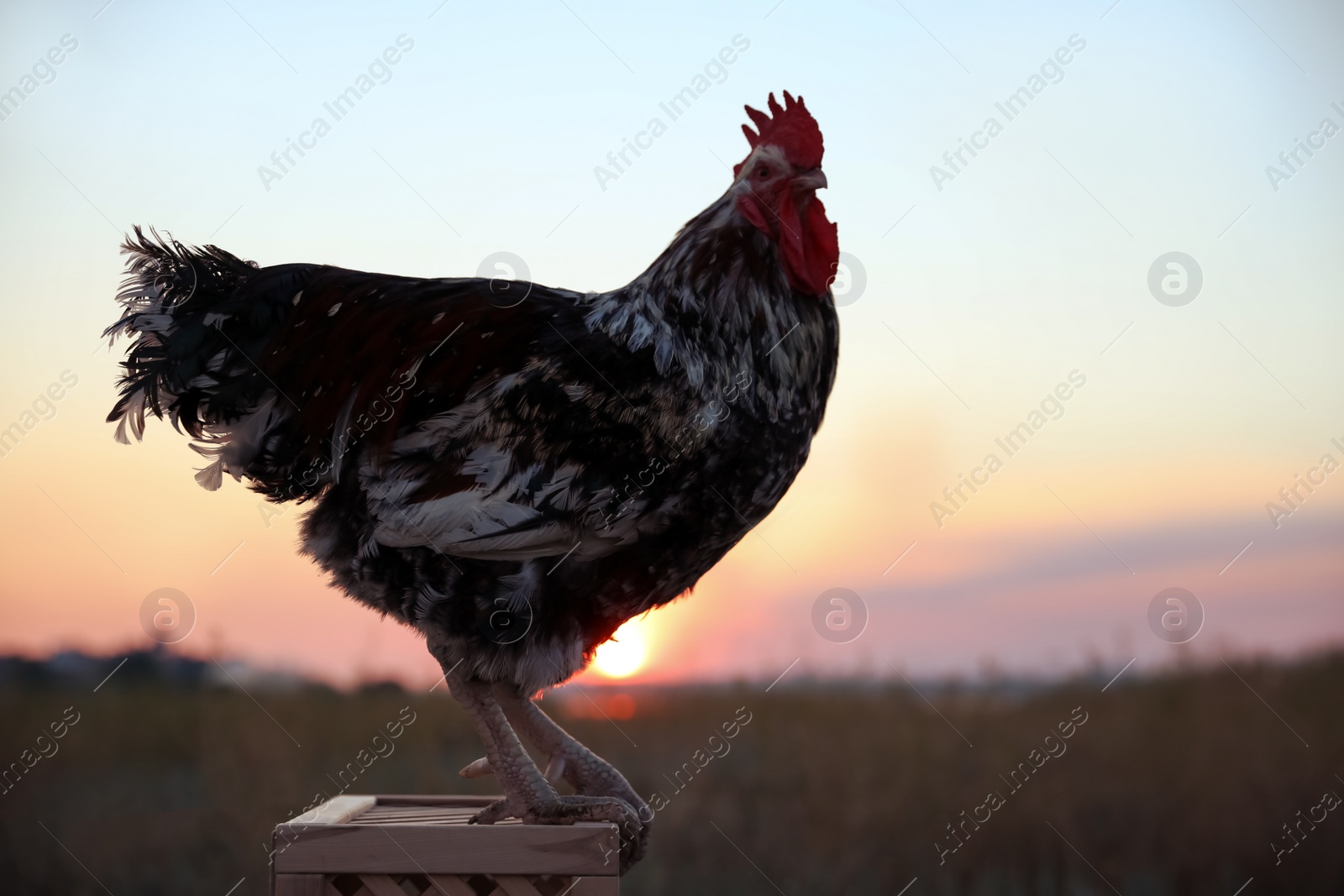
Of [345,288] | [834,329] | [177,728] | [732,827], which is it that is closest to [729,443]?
[834,329]

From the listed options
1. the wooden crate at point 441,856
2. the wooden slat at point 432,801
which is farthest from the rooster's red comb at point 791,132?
the wooden slat at point 432,801

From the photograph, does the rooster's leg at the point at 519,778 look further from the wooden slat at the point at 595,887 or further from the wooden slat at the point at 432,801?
the wooden slat at the point at 432,801

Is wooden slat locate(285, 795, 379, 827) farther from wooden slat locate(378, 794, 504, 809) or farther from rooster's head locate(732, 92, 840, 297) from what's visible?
rooster's head locate(732, 92, 840, 297)

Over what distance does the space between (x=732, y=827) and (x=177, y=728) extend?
4.10 meters

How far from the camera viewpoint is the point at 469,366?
2.80 m

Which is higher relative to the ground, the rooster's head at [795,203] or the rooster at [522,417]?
the rooster's head at [795,203]

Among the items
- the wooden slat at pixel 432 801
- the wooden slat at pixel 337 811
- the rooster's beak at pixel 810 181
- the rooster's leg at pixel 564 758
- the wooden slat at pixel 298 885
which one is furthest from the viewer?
the wooden slat at pixel 432 801

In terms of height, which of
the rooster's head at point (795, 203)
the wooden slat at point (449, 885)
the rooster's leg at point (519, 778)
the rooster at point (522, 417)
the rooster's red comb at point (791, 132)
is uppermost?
the rooster's red comb at point (791, 132)

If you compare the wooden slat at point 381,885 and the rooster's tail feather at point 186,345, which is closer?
the wooden slat at point 381,885

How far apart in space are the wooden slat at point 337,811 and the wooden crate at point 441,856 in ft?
0.25

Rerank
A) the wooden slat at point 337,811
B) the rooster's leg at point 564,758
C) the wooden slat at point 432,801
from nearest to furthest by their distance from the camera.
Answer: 1. the wooden slat at point 337,811
2. the rooster's leg at point 564,758
3. the wooden slat at point 432,801

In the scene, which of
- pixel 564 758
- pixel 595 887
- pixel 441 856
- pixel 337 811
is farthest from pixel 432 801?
pixel 595 887

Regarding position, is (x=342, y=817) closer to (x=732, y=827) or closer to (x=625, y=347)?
(x=625, y=347)

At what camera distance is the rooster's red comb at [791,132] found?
2.90 metres
